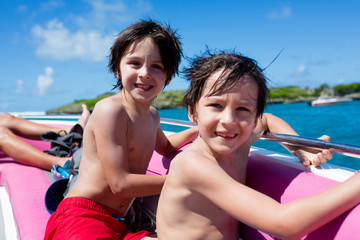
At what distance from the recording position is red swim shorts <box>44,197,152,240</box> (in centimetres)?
137

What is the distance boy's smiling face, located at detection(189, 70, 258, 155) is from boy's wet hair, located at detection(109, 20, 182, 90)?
1.91ft

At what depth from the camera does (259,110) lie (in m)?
1.13

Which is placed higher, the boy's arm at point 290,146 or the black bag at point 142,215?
the boy's arm at point 290,146

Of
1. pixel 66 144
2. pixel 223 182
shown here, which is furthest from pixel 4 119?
pixel 223 182

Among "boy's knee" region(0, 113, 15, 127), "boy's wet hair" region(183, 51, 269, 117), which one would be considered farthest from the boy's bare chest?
"boy's knee" region(0, 113, 15, 127)

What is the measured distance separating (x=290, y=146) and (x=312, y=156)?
167 millimetres

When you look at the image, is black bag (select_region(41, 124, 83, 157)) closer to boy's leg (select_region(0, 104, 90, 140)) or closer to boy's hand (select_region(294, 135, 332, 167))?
boy's leg (select_region(0, 104, 90, 140))

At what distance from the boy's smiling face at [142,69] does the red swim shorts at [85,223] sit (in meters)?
0.58

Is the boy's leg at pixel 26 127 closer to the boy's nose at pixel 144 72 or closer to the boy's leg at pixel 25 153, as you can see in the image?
the boy's leg at pixel 25 153

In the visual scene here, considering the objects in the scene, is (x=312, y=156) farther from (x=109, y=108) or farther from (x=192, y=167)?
(x=109, y=108)

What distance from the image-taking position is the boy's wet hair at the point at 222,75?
40.5 inches

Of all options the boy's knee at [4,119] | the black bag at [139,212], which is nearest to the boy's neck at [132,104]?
the black bag at [139,212]

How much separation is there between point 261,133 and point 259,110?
407 mm

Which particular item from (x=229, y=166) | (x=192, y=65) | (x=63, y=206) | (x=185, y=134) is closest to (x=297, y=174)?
(x=229, y=166)
